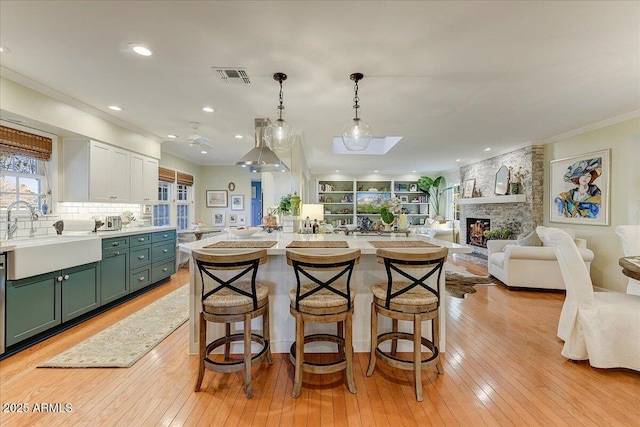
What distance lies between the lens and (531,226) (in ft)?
17.9

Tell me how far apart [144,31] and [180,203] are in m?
5.21

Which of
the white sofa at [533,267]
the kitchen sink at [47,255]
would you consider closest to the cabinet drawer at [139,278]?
the kitchen sink at [47,255]

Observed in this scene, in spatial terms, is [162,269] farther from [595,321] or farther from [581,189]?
[581,189]

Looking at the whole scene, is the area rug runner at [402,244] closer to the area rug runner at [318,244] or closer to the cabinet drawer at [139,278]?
the area rug runner at [318,244]

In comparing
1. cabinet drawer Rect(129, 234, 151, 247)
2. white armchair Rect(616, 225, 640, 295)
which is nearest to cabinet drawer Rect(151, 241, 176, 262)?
cabinet drawer Rect(129, 234, 151, 247)

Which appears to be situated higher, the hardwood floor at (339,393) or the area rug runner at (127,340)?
the area rug runner at (127,340)

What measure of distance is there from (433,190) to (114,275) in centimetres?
910

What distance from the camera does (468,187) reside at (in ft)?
25.0

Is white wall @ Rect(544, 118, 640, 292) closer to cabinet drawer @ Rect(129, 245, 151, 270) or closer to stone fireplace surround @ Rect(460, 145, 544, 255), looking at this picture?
stone fireplace surround @ Rect(460, 145, 544, 255)

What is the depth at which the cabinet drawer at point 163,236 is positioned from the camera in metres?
4.49

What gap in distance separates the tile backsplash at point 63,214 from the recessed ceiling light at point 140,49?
2.35m

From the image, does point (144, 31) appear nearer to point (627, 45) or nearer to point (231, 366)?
point (231, 366)

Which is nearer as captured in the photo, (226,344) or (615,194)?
(226,344)

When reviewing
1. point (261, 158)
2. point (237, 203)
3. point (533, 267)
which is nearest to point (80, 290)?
point (261, 158)
